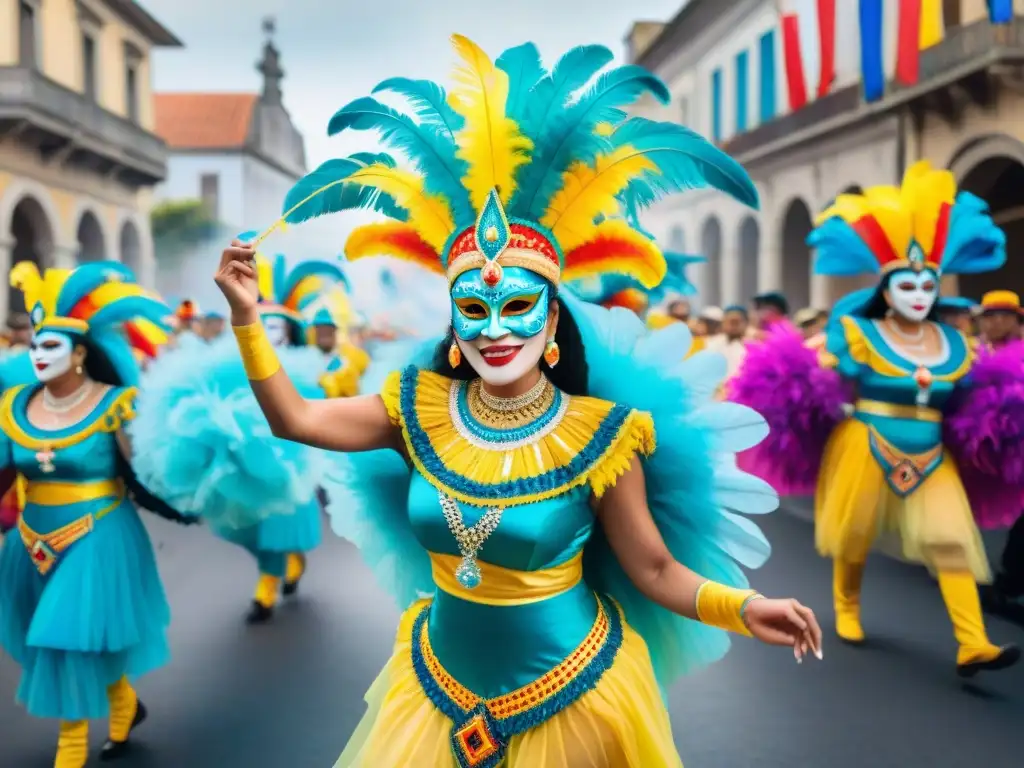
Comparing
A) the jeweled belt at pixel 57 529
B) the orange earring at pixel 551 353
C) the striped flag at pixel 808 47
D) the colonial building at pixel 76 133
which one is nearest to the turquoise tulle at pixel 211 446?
the jeweled belt at pixel 57 529

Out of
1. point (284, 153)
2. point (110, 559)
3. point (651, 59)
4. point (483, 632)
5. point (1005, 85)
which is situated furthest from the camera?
point (284, 153)

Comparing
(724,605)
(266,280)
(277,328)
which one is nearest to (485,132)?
(724,605)

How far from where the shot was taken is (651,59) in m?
26.6

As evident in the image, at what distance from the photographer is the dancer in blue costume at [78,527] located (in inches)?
137

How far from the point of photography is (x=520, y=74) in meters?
2.26

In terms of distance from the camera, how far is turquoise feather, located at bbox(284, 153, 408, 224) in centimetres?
228

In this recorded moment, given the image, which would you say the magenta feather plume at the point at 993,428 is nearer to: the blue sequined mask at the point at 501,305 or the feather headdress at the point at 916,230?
the feather headdress at the point at 916,230

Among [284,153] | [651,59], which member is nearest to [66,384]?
[651,59]

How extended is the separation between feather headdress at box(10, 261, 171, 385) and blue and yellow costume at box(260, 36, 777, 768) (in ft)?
5.92

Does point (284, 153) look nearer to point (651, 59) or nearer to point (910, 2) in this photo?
point (651, 59)

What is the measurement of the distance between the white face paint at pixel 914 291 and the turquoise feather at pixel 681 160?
104 inches

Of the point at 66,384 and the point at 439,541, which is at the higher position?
the point at 66,384

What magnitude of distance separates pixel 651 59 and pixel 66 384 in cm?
2542

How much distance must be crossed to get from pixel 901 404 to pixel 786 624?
122 inches
